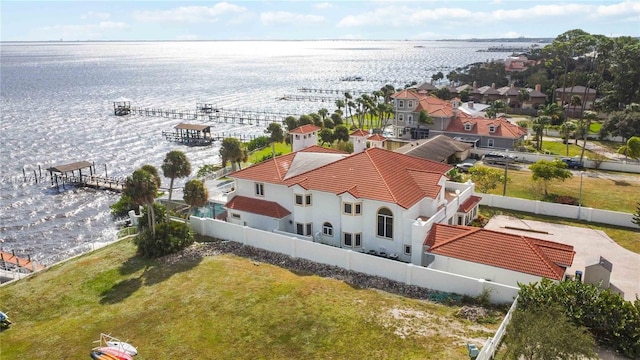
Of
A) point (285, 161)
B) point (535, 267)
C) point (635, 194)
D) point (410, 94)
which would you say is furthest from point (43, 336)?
point (410, 94)

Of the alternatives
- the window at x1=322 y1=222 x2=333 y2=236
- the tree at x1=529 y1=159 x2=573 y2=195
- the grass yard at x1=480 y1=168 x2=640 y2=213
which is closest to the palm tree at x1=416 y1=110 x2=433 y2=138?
the grass yard at x1=480 y1=168 x2=640 y2=213

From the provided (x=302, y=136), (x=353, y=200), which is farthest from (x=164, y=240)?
(x=302, y=136)

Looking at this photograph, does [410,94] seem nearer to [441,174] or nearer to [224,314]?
[441,174]

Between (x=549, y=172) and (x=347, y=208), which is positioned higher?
(x=347, y=208)

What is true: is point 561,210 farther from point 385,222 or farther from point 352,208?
point 352,208

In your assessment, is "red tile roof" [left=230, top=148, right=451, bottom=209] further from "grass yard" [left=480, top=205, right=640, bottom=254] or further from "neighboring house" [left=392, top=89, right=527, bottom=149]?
"neighboring house" [left=392, top=89, right=527, bottom=149]

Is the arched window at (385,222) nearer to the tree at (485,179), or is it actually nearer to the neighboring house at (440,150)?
the tree at (485,179)
